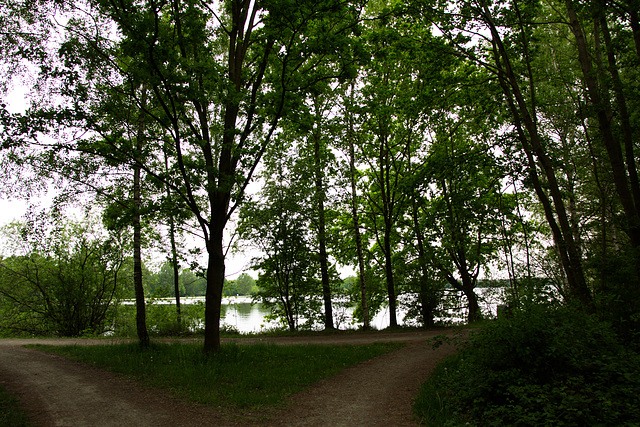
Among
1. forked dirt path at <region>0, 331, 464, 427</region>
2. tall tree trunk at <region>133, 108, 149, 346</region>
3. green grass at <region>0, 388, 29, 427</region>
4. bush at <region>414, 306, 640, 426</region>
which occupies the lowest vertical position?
forked dirt path at <region>0, 331, 464, 427</region>

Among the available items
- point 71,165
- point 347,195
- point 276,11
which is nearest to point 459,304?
point 347,195

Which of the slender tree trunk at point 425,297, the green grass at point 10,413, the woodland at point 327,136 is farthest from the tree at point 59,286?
the slender tree trunk at point 425,297

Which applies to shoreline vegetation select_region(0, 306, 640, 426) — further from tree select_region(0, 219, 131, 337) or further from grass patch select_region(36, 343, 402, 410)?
tree select_region(0, 219, 131, 337)

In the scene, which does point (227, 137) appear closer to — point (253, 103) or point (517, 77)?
point (253, 103)

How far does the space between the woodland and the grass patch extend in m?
0.90

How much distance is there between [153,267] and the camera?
60.0ft

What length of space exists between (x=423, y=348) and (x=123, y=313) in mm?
17292

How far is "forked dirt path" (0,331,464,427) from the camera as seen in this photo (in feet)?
18.5

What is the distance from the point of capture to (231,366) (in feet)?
27.8

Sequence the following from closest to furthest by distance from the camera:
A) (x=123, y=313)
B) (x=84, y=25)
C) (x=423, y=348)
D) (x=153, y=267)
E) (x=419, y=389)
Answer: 1. (x=419, y=389)
2. (x=84, y=25)
3. (x=423, y=348)
4. (x=153, y=267)
5. (x=123, y=313)

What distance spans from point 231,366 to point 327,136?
37.2ft

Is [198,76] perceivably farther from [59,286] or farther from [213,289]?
[59,286]

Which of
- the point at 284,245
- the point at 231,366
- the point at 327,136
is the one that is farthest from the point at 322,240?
the point at 231,366

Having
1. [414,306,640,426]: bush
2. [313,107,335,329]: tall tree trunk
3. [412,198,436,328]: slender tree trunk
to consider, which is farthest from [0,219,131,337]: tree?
[414,306,640,426]: bush
